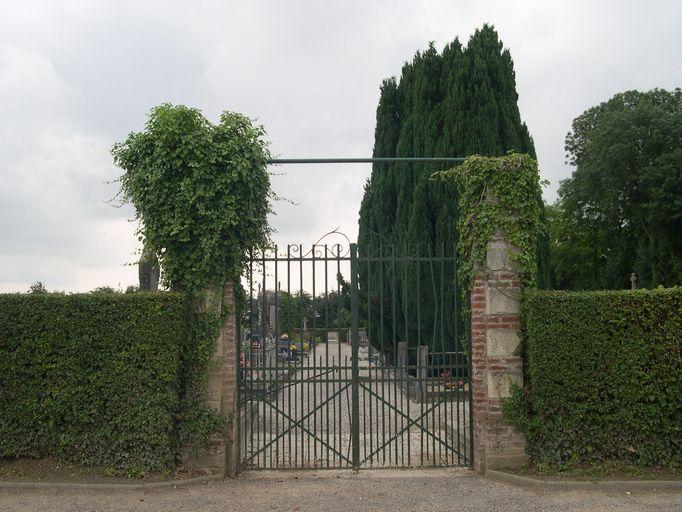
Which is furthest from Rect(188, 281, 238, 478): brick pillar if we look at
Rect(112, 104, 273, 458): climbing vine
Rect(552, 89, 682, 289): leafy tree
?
Rect(552, 89, 682, 289): leafy tree

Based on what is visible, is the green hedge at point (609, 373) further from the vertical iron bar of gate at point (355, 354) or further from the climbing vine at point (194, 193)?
the climbing vine at point (194, 193)

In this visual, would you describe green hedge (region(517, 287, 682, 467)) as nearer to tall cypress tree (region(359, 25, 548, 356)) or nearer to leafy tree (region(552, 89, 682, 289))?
tall cypress tree (region(359, 25, 548, 356))

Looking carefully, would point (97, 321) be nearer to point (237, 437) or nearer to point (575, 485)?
point (237, 437)

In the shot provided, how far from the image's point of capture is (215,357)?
7.07 metres

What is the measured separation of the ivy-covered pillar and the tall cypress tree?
6.26m

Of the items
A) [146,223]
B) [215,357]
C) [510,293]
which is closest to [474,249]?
[510,293]

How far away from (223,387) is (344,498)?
1854mm

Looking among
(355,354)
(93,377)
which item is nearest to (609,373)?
(355,354)

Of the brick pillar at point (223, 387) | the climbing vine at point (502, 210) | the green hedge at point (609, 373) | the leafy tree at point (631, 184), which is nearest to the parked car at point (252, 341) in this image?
the brick pillar at point (223, 387)

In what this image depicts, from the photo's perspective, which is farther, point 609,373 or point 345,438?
point 345,438

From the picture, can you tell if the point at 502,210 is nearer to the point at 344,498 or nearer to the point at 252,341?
the point at 252,341

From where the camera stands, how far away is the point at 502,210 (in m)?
7.19

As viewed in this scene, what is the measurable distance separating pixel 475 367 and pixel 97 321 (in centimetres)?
424

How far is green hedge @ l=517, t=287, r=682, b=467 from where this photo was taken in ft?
21.7
